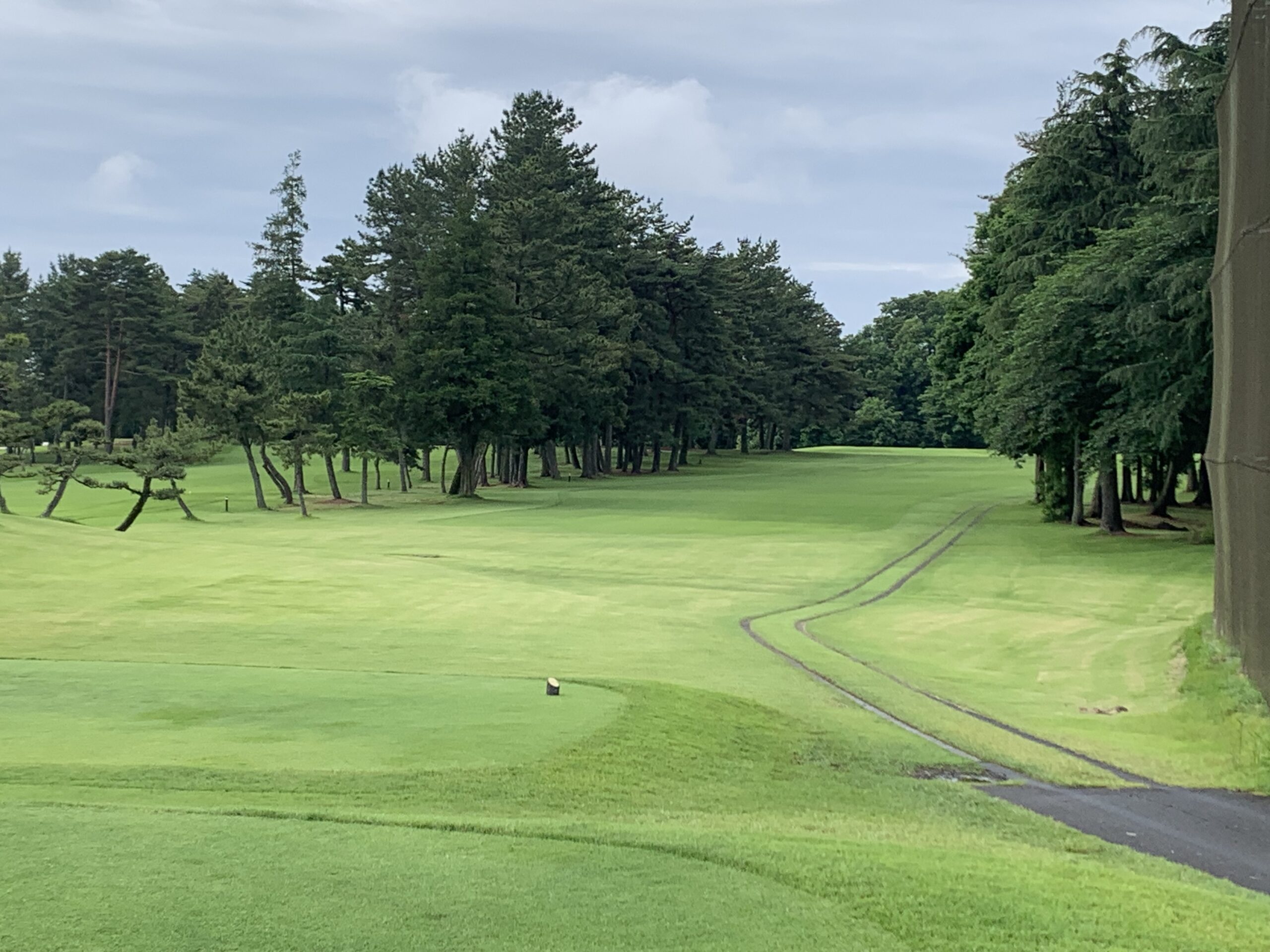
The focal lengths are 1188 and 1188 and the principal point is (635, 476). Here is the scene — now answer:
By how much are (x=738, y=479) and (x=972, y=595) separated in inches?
1778

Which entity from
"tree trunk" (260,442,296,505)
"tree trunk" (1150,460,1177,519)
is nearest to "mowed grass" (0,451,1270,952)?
"tree trunk" (1150,460,1177,519)

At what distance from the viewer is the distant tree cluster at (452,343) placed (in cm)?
5050

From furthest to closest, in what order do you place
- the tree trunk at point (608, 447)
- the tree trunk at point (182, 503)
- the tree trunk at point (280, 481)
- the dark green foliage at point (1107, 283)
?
1. the tree trunk at point (608, 447)
2. the tree trunk at point (280, 481)
3. the tree trunk at point (182, 503)
4. the dark green foliage at point (1107, 283)

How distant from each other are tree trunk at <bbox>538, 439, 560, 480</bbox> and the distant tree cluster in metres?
0.30

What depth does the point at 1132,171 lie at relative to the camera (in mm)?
36219

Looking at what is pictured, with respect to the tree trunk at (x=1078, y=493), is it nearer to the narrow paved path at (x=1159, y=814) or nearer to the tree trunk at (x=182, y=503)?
the narrow paved path at (x=1159, y=814)

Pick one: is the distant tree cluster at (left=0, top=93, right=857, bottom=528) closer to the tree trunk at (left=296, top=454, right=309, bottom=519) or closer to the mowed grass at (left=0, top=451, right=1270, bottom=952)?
the tree trunk at (left=296, top=454, right=309, bottom=519)

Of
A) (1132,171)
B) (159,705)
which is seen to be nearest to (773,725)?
(159,705)

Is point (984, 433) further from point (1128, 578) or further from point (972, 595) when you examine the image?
point (972, 595)

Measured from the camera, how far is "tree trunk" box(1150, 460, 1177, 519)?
38.2 m

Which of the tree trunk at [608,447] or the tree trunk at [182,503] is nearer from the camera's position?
the tree trunk at [182,503]

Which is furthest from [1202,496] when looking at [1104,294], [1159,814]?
[1159,814]

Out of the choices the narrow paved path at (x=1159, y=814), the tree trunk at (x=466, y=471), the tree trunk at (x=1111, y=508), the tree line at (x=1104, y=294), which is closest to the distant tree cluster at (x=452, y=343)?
the tree trunk at (x=466, y=471)

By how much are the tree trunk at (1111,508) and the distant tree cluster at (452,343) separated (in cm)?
2636
